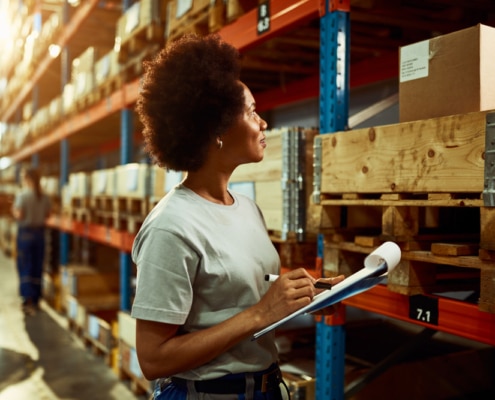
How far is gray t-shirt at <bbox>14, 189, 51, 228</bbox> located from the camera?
8711mm

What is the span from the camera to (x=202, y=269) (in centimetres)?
162

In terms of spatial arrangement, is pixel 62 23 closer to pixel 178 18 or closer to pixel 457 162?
pixel 178 18

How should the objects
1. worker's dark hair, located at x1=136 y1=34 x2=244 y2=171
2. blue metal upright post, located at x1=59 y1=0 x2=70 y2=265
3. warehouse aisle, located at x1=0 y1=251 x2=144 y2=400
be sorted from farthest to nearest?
blue metal upright post, located at x1=59 y1=0 x2=70 y2=265 → warehouse aisle, located at x1=0 y1=251 x2=144 y2=400 → worker's dark hair, located at x1=136 y1=34 x2=244 y2=171

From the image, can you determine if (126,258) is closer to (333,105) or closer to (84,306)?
(84,306)

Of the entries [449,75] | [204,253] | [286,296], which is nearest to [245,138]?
[204,253]

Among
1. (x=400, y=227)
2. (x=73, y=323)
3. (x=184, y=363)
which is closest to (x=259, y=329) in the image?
(x=184, y=363)

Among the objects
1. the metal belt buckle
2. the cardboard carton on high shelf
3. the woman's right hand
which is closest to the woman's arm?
the woman's right hand

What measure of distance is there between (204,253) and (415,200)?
96 centimetres

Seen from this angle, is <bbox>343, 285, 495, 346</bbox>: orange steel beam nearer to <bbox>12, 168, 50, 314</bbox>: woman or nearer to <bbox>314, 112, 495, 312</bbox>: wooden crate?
<bbox>314, 112, 495, 312</bbox>: wooden crate

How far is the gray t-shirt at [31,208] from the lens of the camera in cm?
871

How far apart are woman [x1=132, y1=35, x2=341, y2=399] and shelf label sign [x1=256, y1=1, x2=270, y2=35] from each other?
1.40m

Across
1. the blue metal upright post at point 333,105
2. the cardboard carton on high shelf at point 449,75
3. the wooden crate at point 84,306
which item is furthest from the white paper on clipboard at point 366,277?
the wooden crate at point 84,306

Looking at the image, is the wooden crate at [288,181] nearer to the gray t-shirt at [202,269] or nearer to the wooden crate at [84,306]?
the gray t-shirt at [202,269]

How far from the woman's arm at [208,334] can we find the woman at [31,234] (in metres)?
7.75
